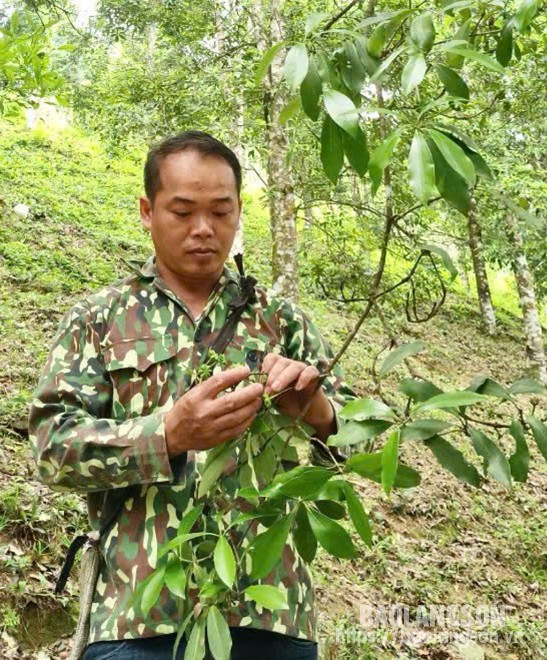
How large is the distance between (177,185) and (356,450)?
73cm

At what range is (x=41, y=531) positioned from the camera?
A: 11.3ft

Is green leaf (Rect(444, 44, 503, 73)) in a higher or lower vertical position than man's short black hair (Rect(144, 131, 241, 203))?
lower

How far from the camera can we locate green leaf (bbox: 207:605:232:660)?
1079 mm

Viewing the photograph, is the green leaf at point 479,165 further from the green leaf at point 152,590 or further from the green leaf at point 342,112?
the green leaf at point 152,590

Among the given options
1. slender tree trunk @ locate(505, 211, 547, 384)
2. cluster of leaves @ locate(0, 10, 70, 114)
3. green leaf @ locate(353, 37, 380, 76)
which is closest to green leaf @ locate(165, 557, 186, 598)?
green leaf @ locate(353, 37, 380, 76)

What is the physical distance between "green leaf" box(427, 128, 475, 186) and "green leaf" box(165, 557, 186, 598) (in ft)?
2.37

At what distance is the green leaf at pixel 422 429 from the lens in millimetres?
1031

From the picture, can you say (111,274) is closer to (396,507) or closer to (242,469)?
(396,507)

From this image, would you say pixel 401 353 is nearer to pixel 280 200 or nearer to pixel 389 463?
pixel 389 463

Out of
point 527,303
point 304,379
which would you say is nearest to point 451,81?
point 304,379

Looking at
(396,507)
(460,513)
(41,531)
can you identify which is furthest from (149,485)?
(460,513)

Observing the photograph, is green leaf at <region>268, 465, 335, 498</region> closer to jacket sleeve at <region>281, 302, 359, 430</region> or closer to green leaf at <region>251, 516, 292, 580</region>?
green leaf at <region>251, 516, 292, 580</region>

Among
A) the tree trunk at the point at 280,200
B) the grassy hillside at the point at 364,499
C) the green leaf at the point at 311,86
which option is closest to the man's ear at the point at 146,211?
the green leaf at the point at 311,86

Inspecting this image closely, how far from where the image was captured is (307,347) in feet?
5.67
